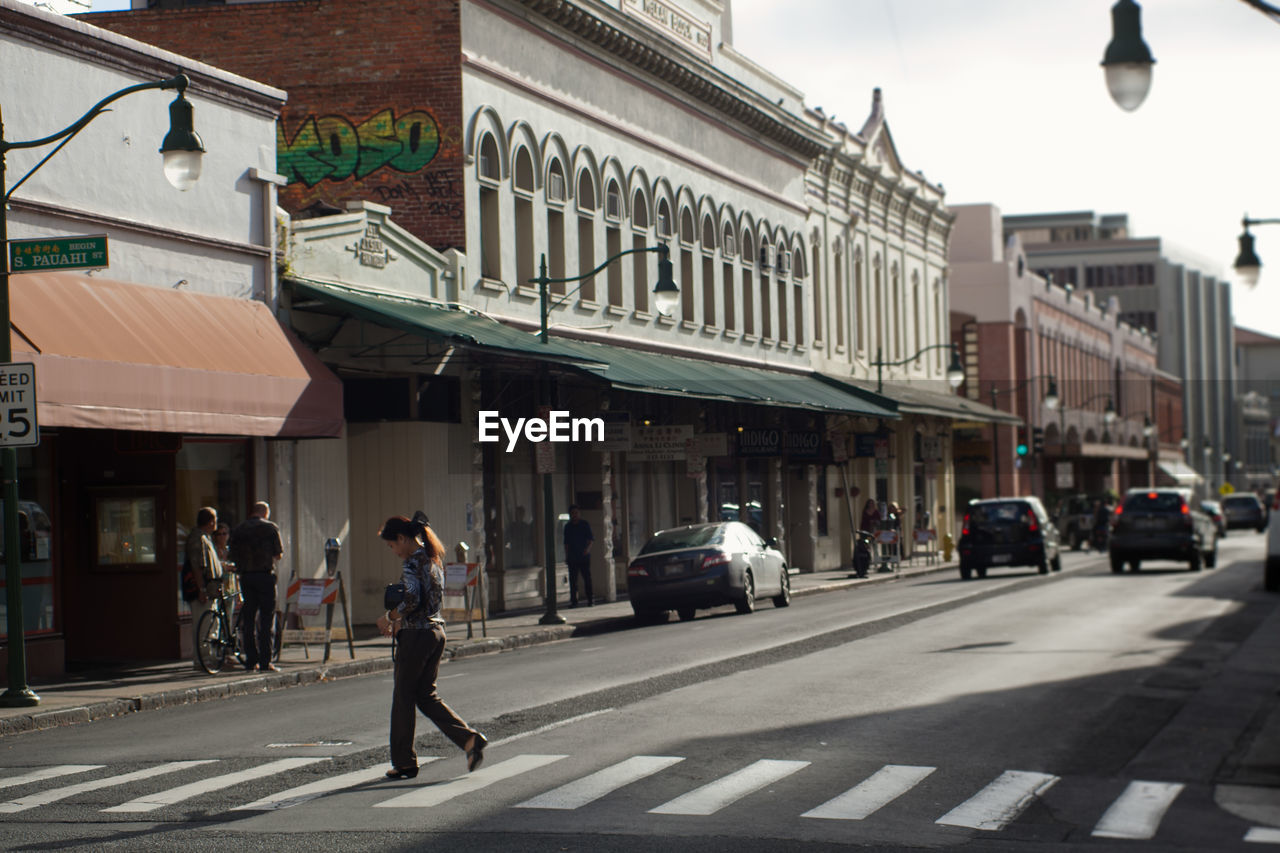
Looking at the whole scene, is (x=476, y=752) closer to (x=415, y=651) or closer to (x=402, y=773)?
(x=402, y=773)

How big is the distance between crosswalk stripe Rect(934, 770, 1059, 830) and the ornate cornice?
2352 cm

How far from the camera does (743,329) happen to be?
4419 cm

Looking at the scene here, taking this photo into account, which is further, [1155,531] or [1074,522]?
[1074,522]

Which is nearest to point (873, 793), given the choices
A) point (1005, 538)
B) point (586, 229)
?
point (586, 229)

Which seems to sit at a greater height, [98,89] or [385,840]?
[98,89]

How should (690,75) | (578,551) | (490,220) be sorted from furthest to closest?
(690,75) → (578,551) → (490,220)

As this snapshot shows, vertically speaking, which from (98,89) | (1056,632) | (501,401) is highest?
(98,89)

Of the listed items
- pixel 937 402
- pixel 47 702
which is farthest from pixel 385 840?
pixel 937 402

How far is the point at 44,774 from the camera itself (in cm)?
1200

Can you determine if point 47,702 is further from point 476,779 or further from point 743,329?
point 743,329

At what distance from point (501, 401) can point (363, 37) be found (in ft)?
21.9

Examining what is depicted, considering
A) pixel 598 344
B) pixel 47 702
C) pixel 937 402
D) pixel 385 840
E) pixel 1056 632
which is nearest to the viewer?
pixel 385 840

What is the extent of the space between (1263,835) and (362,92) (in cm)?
2366

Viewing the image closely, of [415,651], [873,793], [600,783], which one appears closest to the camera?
[873,793]
